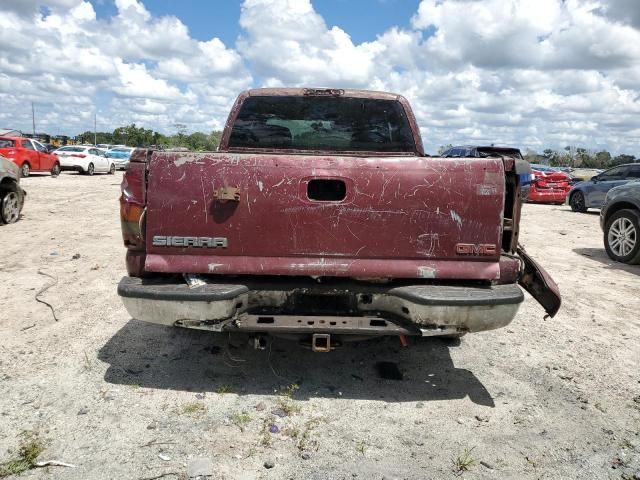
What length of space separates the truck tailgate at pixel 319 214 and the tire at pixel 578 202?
15.2 meters

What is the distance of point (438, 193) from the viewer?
3.15m

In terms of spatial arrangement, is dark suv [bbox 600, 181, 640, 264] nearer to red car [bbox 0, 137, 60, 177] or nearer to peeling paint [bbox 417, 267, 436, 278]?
peeling paint [bbox 417, 267, 436, 278]

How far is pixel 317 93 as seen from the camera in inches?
187

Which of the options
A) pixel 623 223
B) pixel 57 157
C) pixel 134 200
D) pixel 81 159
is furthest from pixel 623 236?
pixel 81 159

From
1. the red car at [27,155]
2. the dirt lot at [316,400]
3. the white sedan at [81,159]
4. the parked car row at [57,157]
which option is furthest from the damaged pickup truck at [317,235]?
the white sedan at [81,159]

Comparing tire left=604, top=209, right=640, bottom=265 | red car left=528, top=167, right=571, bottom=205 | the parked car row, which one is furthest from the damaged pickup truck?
red car left=528, top=167, right=571, bottom=205

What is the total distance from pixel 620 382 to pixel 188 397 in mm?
3157

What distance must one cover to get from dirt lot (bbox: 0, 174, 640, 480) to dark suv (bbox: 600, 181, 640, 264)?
9.32 ft

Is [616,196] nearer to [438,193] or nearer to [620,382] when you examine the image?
[620,382]

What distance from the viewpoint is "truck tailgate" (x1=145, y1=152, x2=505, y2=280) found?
314 cm

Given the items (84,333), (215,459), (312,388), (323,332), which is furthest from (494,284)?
(84,333)

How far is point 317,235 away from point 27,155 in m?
22.2

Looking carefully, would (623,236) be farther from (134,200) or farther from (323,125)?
(134,200)

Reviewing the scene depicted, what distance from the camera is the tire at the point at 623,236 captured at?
7.87 metres
